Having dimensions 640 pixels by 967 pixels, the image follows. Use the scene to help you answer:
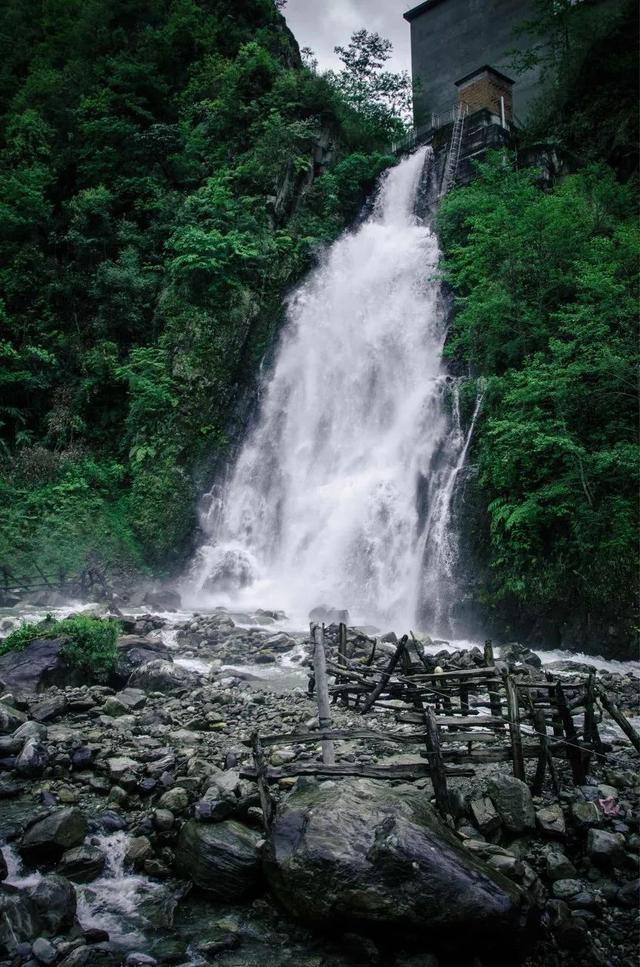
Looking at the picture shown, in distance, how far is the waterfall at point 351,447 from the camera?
1563 centimetres

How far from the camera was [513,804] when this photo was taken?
4887 millimetres

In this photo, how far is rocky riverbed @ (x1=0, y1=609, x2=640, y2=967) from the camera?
3.75m

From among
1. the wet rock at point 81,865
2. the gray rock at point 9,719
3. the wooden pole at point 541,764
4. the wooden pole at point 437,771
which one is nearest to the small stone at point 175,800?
the wet rock at point 81,865

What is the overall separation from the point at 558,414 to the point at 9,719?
35.6 ft

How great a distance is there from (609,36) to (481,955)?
2632 centimetres

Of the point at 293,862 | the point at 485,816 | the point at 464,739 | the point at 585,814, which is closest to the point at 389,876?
the point at 293,862

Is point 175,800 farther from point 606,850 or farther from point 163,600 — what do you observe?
point 163,600

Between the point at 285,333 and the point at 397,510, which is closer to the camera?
the point at 397,510

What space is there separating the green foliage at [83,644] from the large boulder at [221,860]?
5.18 meters

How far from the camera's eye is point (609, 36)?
20.1 meters

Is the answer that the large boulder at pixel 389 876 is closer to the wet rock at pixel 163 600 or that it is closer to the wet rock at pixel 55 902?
the wet rock at pixel 55 902

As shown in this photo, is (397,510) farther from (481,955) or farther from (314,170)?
(314,170)

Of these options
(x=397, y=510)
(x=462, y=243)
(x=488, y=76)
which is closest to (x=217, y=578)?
(x=397, y=510)

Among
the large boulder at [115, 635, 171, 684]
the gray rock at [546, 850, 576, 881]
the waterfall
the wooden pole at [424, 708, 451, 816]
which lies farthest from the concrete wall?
the gray rock at [546, 850, 576, 881]
